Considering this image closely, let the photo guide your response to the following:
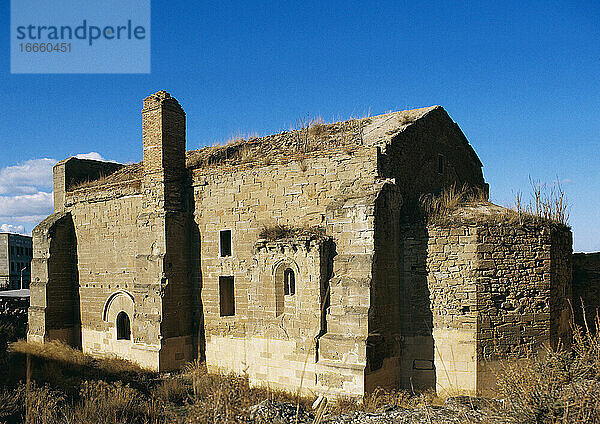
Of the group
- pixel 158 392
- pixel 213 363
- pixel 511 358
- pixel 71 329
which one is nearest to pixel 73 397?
pixel 158 392

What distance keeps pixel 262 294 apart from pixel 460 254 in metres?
4.45

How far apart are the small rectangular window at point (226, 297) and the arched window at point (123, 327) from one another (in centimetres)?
416

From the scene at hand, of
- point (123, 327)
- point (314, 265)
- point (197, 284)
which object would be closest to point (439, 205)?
point (314, 265)

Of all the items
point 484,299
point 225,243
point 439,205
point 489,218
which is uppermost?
point 439,205

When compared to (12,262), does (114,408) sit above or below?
below

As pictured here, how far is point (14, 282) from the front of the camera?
126 feet

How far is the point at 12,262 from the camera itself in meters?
39.2

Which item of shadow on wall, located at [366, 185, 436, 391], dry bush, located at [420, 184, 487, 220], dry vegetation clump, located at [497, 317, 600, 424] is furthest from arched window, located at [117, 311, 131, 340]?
dry vegetation clump, located at [497, 317, 600, 424]

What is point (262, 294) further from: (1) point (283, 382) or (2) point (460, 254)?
(2) point (460, 254)

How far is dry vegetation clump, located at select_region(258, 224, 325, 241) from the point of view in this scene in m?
11.3

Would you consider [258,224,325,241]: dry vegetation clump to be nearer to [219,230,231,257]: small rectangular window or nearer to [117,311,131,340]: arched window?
[219,230,231,257]: small rectangular window

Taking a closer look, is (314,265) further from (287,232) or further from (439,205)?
(439,205)

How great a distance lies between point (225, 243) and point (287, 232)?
275cm

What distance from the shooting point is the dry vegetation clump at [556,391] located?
555cm
